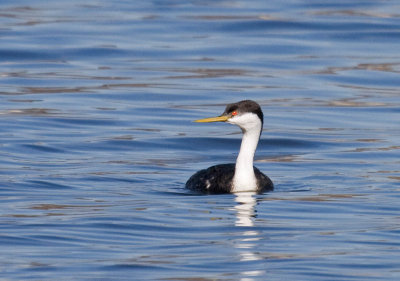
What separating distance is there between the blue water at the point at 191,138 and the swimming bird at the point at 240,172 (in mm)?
205

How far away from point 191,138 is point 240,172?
4524 mm

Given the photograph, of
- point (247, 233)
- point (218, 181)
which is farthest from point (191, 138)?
point (247, 233)

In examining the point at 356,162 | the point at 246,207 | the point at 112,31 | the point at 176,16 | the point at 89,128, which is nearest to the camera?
the point at 246,207

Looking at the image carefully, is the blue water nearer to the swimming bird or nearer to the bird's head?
the swimming bird

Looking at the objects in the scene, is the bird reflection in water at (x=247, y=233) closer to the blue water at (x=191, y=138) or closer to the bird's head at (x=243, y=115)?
the blue water at (x=191, y=138)

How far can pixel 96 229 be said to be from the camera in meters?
11.7

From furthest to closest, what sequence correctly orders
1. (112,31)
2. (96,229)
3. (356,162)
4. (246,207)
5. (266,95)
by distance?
(112,31), (266,95), (356,162), (246,207), (96,229)

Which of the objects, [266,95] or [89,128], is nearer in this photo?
[89,128]

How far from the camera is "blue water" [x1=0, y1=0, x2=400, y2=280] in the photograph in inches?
424

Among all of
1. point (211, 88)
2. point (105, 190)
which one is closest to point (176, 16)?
point (211, 88)

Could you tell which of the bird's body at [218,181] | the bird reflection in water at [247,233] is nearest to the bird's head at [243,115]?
the bird's body at [218,181]

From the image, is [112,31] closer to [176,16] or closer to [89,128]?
[176,16]

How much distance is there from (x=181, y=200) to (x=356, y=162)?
366 cm

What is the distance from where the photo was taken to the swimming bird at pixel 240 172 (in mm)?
14055
